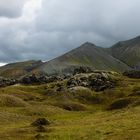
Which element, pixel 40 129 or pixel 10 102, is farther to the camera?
pixel 10 102

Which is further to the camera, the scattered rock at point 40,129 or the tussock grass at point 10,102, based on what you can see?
the tussock grass at point 10,102

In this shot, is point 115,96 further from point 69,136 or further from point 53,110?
point 69,136

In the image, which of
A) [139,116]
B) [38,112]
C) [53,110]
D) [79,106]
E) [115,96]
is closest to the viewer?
[139,116]

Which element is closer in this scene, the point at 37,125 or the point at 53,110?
the point at 37,125

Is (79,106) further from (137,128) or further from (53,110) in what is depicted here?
(137,128)

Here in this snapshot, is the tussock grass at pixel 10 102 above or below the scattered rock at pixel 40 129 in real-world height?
above

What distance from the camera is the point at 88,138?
2479 inches

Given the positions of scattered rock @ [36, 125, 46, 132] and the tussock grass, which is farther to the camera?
the tussock grass

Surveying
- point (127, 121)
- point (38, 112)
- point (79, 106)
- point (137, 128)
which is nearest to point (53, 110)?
point (38, 112)

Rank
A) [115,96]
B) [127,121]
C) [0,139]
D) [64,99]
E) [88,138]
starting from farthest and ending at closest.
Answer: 1. [115,96]
2. [64,99]
3. [127,121]
4. [0,139]
5. [88,138]

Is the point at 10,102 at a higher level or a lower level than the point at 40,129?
higher

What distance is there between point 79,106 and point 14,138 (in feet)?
310

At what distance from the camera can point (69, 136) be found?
66625 millimetres

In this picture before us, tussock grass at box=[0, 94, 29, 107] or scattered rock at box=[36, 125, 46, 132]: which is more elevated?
tussock grass at box=[0, 94, 29, 107]
